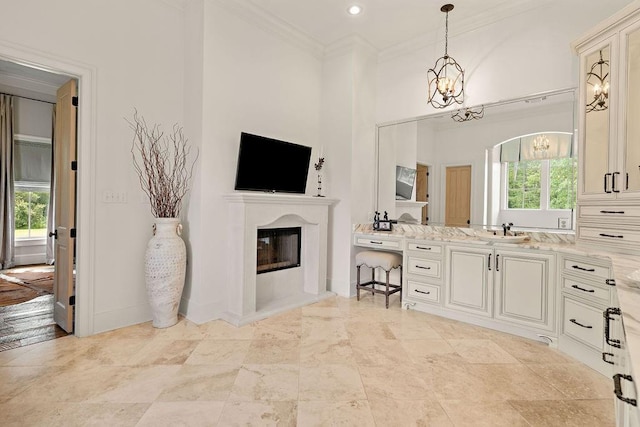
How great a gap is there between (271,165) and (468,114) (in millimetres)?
2196

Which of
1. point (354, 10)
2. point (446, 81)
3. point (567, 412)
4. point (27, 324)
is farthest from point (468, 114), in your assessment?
point (27, 324)

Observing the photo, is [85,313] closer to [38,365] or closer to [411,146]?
[38,365]

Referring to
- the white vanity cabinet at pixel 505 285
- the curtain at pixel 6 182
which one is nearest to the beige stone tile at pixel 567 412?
the white vanity cabinet at pixel 505 285

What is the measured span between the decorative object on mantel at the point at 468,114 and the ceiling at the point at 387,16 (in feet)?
2.81

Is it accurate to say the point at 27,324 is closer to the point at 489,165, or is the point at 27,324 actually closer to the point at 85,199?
the point at 85,199

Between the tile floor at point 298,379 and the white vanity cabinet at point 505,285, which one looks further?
the white vanity cabinet at point 505,285

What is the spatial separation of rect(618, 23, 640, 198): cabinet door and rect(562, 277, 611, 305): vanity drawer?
668mm

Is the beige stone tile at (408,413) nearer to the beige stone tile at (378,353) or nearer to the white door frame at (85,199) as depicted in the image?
the beige stone tile at (378,353)

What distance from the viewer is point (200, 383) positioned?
214cm

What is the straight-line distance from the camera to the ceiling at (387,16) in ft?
11.1

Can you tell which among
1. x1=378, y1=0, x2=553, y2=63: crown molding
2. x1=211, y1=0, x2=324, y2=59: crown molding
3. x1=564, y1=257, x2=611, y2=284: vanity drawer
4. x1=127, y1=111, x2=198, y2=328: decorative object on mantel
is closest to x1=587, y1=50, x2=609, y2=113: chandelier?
x1=378, y1=0, x2=553, y2=63: crown molding

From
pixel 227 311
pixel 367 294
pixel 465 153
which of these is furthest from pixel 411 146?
pixel 227 311

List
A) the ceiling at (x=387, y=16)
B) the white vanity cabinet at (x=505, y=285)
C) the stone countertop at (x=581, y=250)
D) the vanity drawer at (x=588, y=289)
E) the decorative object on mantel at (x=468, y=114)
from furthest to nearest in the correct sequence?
the decorative object on mantel at (x=468, y=114) < the ceiling at (x=387, y=16) < the white vanity cabinet at (x=505, y=285) < the vanity drawer at (x=588, y=289) < the stone countertop at (x=581, y=250)

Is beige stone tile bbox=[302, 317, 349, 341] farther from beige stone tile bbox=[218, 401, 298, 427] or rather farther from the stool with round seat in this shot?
beige stone tile bbox=[218, 401, 298, 427]
